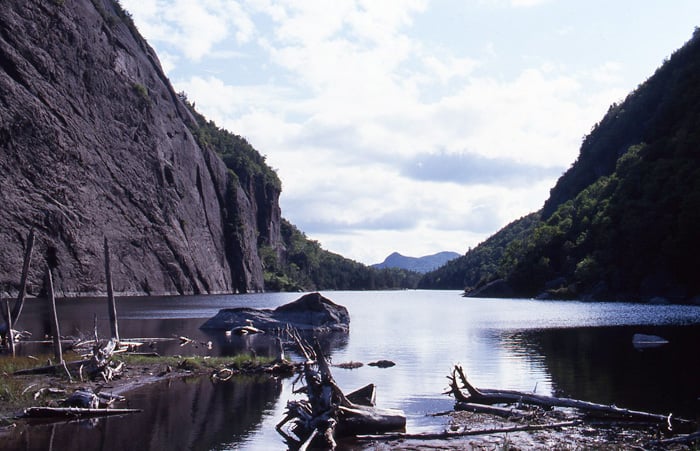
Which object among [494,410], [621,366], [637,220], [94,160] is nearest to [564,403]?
[494,410]

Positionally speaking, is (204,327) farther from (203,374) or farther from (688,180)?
(688,180)

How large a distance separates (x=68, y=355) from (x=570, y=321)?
48.8m

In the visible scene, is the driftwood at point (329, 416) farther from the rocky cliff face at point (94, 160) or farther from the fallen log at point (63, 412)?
the rocky cliff face at point (94, 160)

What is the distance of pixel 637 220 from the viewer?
10619 centimetres

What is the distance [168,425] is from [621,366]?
21958 mm

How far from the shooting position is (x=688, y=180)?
9856cm

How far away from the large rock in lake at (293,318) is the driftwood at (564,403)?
30.7 meters

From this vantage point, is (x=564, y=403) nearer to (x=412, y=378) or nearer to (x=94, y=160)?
(x=412, y=378)

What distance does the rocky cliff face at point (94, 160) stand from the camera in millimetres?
97438

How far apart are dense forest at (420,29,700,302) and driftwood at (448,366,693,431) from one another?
7993 cm

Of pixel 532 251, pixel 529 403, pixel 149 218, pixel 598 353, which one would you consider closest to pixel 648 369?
pixel 598 353

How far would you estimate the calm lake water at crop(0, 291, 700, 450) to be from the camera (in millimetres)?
17797

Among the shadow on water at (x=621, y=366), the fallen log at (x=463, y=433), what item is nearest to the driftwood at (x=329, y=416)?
the fallen log at (x=463, y=433)

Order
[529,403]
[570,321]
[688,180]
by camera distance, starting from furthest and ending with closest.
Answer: [688,180] < [570,321] < [529,403]
